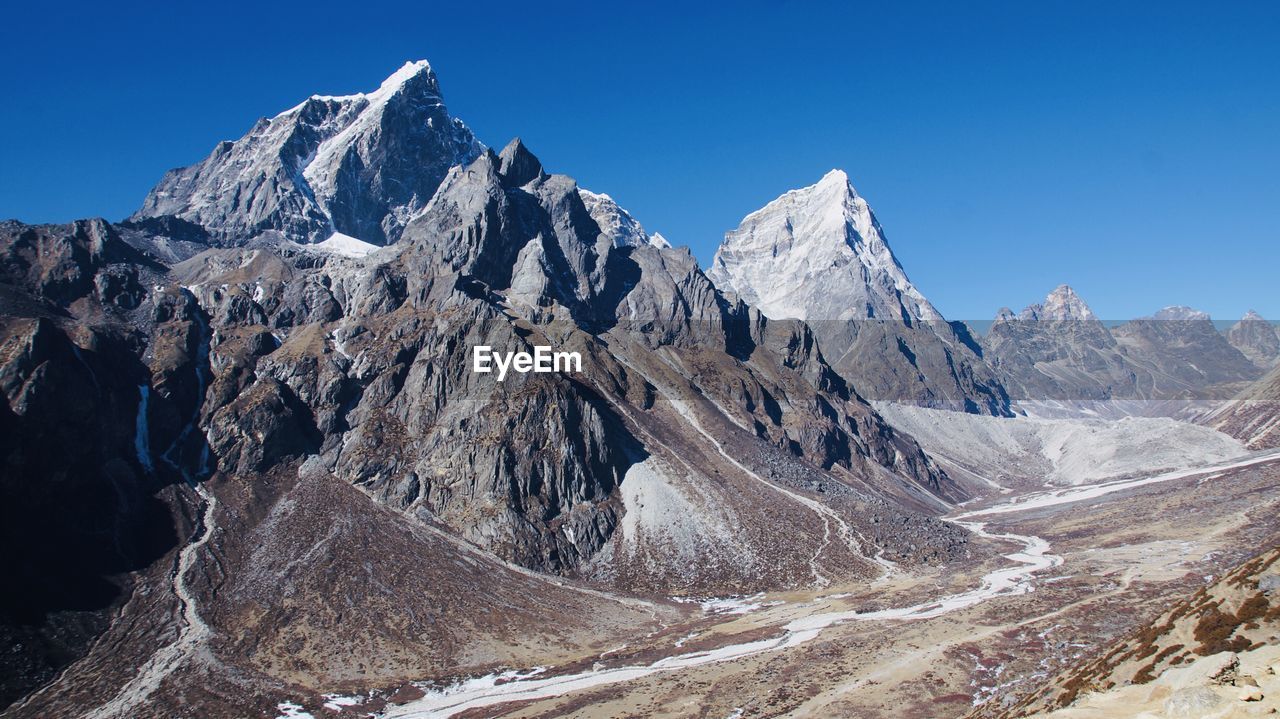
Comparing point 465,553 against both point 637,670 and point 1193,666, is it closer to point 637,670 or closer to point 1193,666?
point 637,670

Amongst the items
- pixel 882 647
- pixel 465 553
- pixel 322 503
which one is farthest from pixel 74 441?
pixel 882 647

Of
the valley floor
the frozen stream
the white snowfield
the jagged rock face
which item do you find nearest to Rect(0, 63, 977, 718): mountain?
the jagged rock face

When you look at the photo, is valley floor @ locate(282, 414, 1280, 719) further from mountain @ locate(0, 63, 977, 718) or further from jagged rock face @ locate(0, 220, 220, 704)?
jagged rock face @ locate(0, 220, 220, 704)

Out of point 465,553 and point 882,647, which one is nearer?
point 882,647

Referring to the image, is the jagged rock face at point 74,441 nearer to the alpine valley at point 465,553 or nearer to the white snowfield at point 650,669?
the alpine valley at point 465,553

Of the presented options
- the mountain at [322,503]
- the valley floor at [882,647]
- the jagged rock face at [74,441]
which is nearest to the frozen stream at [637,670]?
the valley floor at [882,647]

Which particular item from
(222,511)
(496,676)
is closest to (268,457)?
(222,511)

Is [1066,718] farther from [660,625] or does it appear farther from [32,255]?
[32,255]

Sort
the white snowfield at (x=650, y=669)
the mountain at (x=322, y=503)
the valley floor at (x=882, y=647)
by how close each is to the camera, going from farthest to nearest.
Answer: the mountain at (x=322, y=503) → the white snowfield at (x=650, y=669) → the valley floor at (x=882, y=647)

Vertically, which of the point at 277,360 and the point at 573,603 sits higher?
the point at 277,360

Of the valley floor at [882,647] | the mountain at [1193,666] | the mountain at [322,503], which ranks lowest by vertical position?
the valley floor at [882,647]

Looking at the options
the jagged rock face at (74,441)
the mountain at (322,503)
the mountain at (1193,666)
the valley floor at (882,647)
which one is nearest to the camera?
the mountain at (1193,666)
